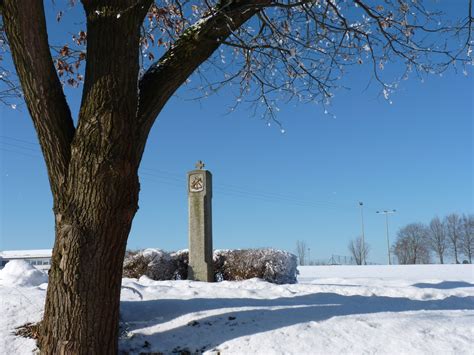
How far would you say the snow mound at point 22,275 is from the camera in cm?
923

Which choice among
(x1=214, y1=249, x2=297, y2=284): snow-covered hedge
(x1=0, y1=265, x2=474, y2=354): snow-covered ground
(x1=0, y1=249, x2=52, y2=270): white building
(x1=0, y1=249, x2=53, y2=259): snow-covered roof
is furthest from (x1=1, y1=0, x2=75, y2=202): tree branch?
(x1=0, y1=249, x2=53, y2=259): snow-covered roof

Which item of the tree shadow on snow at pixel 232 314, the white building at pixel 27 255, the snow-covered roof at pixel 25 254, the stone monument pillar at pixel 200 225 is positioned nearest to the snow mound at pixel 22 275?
the stone monument pillar at pixel 200 225

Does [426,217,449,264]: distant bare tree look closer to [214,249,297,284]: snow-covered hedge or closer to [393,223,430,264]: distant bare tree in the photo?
[393,223,430,264]: distant bare tree

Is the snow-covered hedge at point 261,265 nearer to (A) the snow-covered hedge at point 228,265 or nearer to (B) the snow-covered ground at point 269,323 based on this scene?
(A) the snow-covered hedge at point 228,265

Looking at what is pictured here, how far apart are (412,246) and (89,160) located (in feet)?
232

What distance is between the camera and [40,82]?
14.1ft

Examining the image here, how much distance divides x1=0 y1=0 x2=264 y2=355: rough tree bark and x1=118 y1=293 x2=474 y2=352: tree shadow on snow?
0.76m

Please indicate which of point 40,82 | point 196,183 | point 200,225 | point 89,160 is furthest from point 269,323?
point 196,183

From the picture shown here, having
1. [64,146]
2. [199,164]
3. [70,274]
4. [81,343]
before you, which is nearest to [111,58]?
[64,146]

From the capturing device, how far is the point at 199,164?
12.4 meters

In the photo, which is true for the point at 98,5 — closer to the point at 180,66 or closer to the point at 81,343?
the point at 180,66

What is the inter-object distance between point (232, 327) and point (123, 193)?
1.75 metres

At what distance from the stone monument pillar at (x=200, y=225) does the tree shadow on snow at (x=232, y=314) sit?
4.79 m

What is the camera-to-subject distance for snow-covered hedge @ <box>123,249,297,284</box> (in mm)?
10656
